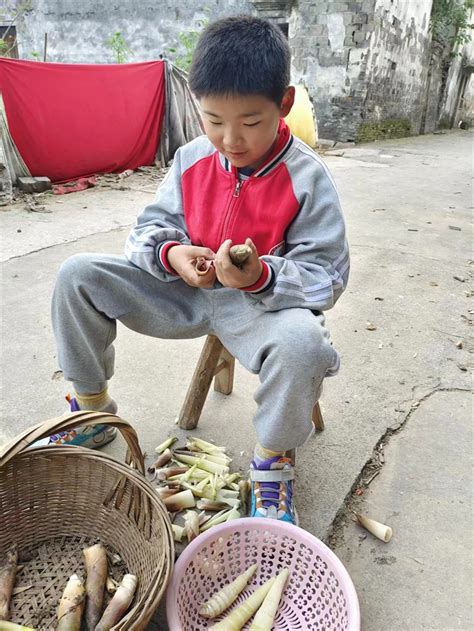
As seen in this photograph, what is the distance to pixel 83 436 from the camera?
168 centimetres

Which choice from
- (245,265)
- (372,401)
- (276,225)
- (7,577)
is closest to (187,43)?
(372,401)

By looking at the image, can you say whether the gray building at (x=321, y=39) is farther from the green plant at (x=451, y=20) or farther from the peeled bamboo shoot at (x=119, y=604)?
the peeled bamboo shoot at (x=119, y=604)

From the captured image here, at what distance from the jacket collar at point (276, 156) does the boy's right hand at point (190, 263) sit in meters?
0.25

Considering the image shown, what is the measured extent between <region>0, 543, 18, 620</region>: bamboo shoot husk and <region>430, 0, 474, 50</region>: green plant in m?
14.6

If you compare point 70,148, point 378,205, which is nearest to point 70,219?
point 70,148

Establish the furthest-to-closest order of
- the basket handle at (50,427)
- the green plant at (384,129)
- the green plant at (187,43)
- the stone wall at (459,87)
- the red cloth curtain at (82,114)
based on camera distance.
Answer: the stone wall at (459,87) → the green plant at (384,129) → the green plant at (187,43) → the red cloth curtain at (82,114) → the basket handle at (50,427)

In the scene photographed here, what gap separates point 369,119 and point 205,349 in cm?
1033

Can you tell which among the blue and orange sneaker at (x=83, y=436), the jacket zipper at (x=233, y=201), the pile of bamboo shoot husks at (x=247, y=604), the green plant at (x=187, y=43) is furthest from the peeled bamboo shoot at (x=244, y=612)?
the green plant at (x=187, y=43)

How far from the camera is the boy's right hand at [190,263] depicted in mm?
1326

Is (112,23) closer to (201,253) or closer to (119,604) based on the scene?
(201,253)

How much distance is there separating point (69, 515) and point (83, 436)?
319 millimetres

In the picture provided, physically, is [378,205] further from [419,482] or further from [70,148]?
[419,482]

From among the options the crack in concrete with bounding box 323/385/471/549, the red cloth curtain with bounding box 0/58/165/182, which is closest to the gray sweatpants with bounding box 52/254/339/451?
the crack in concrete with bounding box 323/385/471/549

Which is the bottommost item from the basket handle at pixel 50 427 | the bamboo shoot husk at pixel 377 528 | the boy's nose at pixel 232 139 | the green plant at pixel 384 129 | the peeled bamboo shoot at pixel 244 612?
the green plant at pixel 384 129
